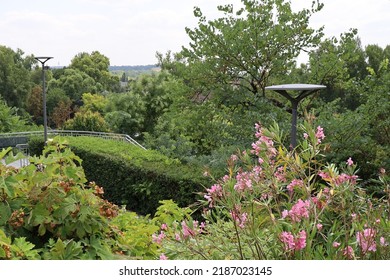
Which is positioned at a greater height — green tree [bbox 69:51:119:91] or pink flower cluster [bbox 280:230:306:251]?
green tree [bbox 69:51:119:91]

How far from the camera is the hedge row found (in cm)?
722

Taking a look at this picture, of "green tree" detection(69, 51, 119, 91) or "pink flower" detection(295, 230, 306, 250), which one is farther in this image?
"green tree" detection(69, 51, 119, 91)

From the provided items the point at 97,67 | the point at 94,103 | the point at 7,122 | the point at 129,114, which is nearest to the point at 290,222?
the point at 129,114

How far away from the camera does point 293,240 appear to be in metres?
1.95

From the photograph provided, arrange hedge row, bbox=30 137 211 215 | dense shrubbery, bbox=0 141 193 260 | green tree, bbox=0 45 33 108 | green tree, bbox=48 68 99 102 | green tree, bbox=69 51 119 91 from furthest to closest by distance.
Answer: green tree, bbox=69 51 119 91, green tree, bbox=48 68 99 102, green tree, bbox=0 45 33 108, hedge row, bbox=30 137 211 215, dense shrubbery, bbox=0 141 193 260

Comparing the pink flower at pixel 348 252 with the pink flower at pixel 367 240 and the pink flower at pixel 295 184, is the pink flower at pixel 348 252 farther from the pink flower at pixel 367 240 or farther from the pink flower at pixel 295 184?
the pink flower at pixel 295 184

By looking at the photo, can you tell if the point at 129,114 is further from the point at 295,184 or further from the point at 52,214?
the point at 295,184

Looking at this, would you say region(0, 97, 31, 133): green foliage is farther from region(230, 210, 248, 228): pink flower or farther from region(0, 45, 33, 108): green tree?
region(230, 210, 248, 228): pink flower

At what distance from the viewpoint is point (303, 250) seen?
2.08 metres

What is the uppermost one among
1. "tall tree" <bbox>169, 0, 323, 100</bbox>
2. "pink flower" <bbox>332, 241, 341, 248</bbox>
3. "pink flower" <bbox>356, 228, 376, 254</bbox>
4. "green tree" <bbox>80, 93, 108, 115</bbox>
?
"tall tree" <bbox>169, 0, 323, 100</bbox>

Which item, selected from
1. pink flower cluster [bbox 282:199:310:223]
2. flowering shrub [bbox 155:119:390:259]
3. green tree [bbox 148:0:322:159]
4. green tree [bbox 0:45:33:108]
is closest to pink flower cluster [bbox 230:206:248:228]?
flowering shrub [bbox 155:119:390:259]

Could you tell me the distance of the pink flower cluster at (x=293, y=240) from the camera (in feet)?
6.35

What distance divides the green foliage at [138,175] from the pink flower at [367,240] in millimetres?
4842

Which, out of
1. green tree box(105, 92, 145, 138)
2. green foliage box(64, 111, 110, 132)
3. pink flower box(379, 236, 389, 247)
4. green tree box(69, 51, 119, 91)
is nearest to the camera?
pink flower box(379, 236, 389, 247)
